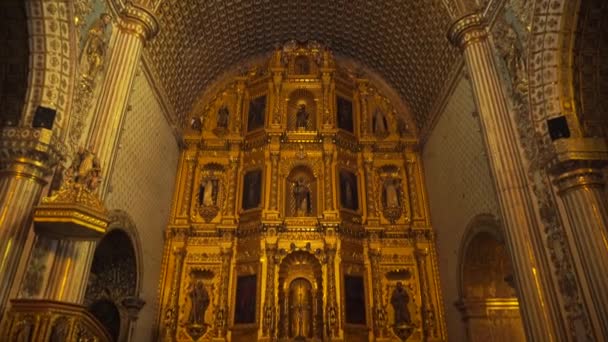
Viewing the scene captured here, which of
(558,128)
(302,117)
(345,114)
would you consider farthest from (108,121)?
(345,114)

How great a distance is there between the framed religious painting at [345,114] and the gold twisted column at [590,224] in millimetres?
9584

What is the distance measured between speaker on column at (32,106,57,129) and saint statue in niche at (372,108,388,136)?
37.8ft

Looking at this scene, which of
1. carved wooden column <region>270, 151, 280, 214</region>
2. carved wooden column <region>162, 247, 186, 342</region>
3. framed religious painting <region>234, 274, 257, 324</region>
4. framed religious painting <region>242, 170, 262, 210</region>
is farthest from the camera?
framed religious painting <region>242, 170, 262, 210</region>

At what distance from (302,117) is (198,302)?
7.21 meters

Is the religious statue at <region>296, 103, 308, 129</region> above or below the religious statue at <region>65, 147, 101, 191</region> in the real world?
above

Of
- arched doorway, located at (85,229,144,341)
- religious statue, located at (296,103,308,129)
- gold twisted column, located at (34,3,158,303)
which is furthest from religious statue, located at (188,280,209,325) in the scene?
religious statue, located at (296,103,308,129)

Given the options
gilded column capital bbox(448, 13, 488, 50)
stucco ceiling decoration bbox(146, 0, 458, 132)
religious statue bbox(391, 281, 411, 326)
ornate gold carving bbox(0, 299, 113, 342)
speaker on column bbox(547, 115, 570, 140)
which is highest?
stucco ceiling decoration bbox(146, 0, 458, 132)

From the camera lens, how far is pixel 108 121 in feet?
29.1

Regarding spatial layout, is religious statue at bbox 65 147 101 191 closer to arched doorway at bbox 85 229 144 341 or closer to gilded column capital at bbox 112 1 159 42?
gilded column capital at bbox 112 1 159 42

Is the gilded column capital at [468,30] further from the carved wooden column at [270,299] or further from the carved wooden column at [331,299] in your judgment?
the carved wooden column at [270,299]

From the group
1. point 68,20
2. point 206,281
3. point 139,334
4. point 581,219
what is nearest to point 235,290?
point 206,281

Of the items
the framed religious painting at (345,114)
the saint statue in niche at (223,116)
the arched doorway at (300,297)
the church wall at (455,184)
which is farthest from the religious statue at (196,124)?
the church wall at (455,184)

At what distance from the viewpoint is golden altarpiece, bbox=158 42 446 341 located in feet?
43.5

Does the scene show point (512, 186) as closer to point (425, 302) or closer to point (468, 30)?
point (468, 30)
